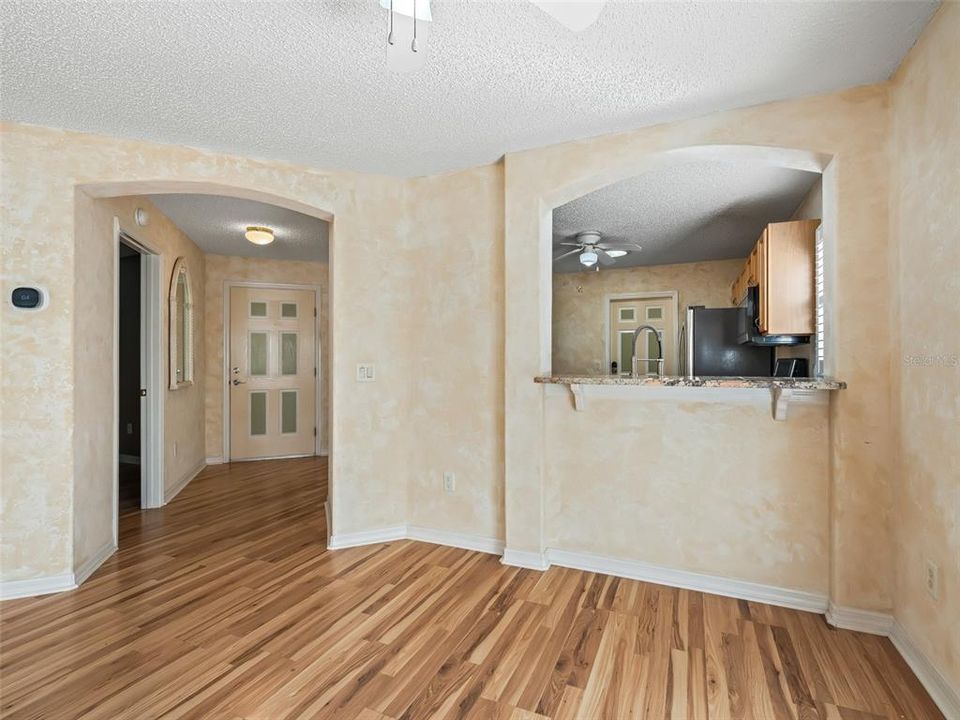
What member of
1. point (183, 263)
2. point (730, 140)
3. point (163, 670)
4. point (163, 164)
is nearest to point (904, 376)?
point (730, 140)

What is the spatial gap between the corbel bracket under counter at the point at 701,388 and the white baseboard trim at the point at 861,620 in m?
0.87

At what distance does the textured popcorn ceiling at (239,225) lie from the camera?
3.76 m

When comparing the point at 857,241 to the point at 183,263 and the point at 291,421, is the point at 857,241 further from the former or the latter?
the point at 291,421

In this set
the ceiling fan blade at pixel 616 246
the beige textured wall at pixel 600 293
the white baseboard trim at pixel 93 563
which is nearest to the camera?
the white baseboard trim at pixel 93 563

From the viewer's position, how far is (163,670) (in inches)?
71.7

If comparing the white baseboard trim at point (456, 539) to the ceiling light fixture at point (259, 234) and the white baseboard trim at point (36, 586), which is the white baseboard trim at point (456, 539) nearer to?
the white baseboard trim at point (36, 586)

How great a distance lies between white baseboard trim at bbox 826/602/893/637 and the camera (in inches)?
79.9

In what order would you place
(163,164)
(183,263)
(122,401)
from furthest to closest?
(122,401)
(183,263)
(163,164)

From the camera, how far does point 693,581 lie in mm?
2465

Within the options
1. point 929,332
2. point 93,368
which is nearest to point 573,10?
point 929,332

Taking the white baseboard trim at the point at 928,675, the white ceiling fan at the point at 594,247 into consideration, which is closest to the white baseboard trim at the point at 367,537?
the white baseboard trim at the point at 928,675

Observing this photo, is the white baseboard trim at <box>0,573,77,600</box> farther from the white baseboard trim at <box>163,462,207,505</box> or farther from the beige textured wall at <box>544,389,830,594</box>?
the beige textured wall at <box>544,389,830,594</box>

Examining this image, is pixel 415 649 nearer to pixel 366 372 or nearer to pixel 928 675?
pixel 366 372

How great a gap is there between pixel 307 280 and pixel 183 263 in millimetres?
1655
